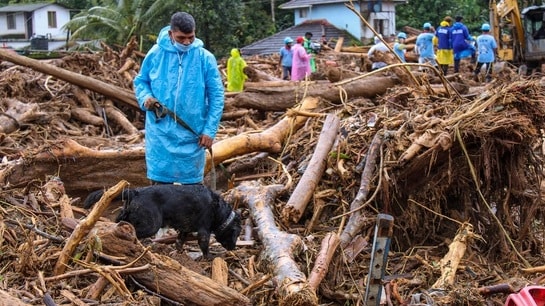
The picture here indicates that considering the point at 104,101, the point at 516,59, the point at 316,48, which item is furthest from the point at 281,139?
the point at 316,48

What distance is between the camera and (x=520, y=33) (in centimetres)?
2238

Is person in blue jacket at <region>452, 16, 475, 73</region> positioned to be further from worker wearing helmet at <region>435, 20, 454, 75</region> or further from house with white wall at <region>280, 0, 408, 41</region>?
house with white wall at <region>280, 0, 408, 41</region>

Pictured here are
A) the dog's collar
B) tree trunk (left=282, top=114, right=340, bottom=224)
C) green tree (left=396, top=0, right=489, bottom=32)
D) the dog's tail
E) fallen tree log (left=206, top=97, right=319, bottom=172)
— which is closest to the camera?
the dog's tail

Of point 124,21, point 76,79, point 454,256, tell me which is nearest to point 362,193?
point 454,256

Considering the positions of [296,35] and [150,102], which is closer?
[150,102]

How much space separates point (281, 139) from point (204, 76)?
6.55 ft

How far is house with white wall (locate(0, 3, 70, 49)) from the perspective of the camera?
188ft

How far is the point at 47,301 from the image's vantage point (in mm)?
4270

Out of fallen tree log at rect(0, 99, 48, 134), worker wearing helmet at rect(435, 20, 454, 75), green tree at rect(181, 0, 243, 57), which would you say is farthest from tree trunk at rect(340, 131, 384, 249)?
green tree at rect(181, 0, 243, 57)

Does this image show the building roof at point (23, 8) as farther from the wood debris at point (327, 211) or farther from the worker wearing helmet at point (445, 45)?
the wood debris at point (327, 211)

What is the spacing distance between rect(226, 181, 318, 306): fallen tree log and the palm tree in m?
25.3

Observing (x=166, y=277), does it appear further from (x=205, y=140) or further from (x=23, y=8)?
(x=23, y=8)

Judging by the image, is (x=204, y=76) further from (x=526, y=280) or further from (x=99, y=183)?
(x=526, y=280)

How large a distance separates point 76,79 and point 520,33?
1473cm
